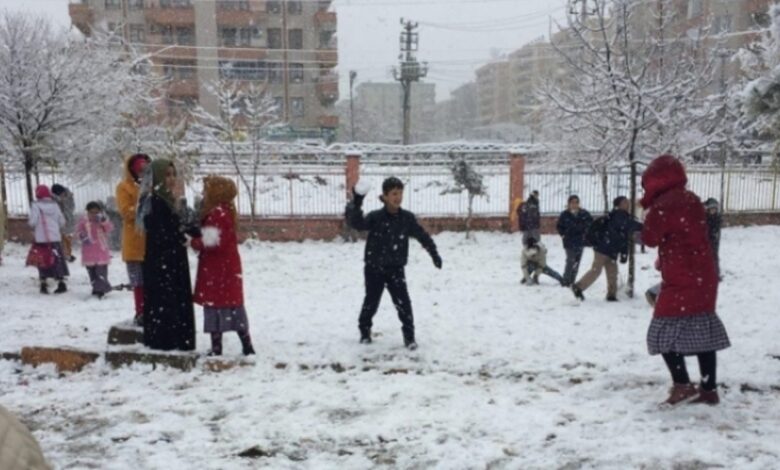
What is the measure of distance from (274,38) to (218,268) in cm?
4398

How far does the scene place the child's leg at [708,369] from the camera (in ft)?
13.9

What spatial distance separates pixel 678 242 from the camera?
4273mm

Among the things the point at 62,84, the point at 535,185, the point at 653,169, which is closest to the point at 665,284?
the point at 653,169

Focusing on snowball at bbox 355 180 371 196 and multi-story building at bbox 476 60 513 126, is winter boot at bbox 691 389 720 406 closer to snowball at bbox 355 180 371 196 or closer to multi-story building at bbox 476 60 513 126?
snowball at bbox 355 180 371 196

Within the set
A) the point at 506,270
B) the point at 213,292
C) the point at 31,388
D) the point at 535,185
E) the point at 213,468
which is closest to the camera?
the point at 213,468

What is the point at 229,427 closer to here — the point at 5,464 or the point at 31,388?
the point at 31,388

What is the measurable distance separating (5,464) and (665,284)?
13.2 ft

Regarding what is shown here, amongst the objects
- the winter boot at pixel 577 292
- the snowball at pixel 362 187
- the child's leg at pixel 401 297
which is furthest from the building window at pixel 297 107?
the snowball at pixel 362 187

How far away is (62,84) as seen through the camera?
1390cm

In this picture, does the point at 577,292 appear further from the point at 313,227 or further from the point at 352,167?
the point at 352,167

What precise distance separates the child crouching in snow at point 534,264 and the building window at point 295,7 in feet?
130

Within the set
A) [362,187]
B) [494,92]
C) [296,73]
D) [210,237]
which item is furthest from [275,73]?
[494,92]

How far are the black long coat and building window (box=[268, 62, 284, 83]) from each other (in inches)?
1672

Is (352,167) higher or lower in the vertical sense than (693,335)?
higher
